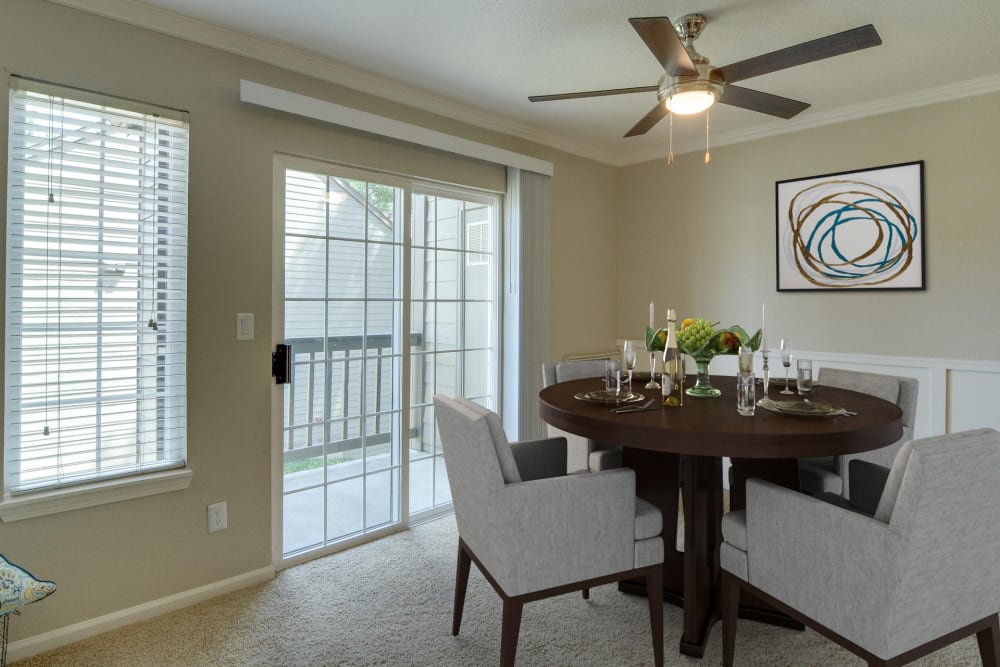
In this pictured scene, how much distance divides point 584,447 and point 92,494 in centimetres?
211

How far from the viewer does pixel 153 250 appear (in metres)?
2.29

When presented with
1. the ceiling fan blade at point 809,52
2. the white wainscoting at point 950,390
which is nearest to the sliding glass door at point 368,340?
the ceiling fan blade at point 809,52

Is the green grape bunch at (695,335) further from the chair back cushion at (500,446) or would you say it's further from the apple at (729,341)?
the chair back cushion at (500,446)

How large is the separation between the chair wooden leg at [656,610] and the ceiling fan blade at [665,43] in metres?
1.70

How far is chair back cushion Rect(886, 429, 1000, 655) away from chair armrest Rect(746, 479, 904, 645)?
0.04 meters

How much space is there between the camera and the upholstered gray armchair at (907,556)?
4.38 feet

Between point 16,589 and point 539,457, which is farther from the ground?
point 539,457

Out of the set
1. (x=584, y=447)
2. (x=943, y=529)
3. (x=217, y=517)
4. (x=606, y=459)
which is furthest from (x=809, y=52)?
(x=217, y=517)

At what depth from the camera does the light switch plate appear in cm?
250

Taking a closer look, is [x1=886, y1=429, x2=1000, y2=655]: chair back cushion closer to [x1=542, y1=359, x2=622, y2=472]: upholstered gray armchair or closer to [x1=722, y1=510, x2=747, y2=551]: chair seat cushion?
[x1=722, y1=510, x2=747, y2=551]: chair seat cushion

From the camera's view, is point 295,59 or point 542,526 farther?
point 295,59

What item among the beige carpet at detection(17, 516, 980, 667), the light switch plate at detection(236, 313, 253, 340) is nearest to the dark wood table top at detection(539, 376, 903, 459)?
the beige carpet at detection(17, 516, 980, 667)

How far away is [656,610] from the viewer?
6.01 ft

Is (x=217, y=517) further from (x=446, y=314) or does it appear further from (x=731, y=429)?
(x=731, y=429)
